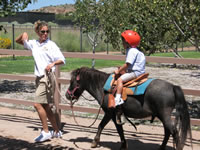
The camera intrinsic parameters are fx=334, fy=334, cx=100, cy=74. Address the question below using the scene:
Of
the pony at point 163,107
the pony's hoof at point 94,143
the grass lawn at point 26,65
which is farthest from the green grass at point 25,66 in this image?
the pony at point 163,107

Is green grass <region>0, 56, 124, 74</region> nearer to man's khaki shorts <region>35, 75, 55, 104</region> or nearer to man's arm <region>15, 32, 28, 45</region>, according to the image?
man's arm <region>15, 32, 28, 45</region>

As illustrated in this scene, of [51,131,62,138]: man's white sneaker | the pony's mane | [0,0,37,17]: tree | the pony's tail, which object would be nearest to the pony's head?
the pony's mane

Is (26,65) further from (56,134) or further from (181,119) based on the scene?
(181,119)

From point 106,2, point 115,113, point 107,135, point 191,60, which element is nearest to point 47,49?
point 115,113

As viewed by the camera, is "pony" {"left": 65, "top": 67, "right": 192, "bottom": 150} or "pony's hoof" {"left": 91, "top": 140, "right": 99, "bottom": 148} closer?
"pony" {"left": 65, "top": 67, "right": 192, "bottom": 150}

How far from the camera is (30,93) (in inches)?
449

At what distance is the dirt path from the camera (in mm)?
5913

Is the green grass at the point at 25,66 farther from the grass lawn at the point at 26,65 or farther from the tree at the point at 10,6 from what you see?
the tree at the point at 10,6

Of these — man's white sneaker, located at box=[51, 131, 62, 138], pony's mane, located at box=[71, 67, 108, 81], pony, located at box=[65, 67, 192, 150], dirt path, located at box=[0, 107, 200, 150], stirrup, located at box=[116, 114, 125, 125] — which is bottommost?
dirt path, located at box=[0, 107, 200, 150]

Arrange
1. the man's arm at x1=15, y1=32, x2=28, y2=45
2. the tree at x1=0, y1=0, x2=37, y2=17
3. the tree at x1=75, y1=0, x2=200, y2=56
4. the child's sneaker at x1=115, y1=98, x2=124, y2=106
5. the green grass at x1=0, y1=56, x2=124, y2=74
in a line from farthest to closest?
the green grass at x1=0, y1=56, x2=124, y2=74, the tree at x1=0, y1=0, x2=37, y2=17, the tree at x1=75, y1=0, x2=200, y2=56, the man's arm at x1=15, y1=32, x2=28, y2=45, the child's sneaker at x1=115, y1=98, x2=124, y2=106

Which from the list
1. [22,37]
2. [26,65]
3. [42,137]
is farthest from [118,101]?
[26,65]

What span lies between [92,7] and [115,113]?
17216 mm

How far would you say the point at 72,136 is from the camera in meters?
6.55

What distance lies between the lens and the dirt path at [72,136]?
591 centimetres
